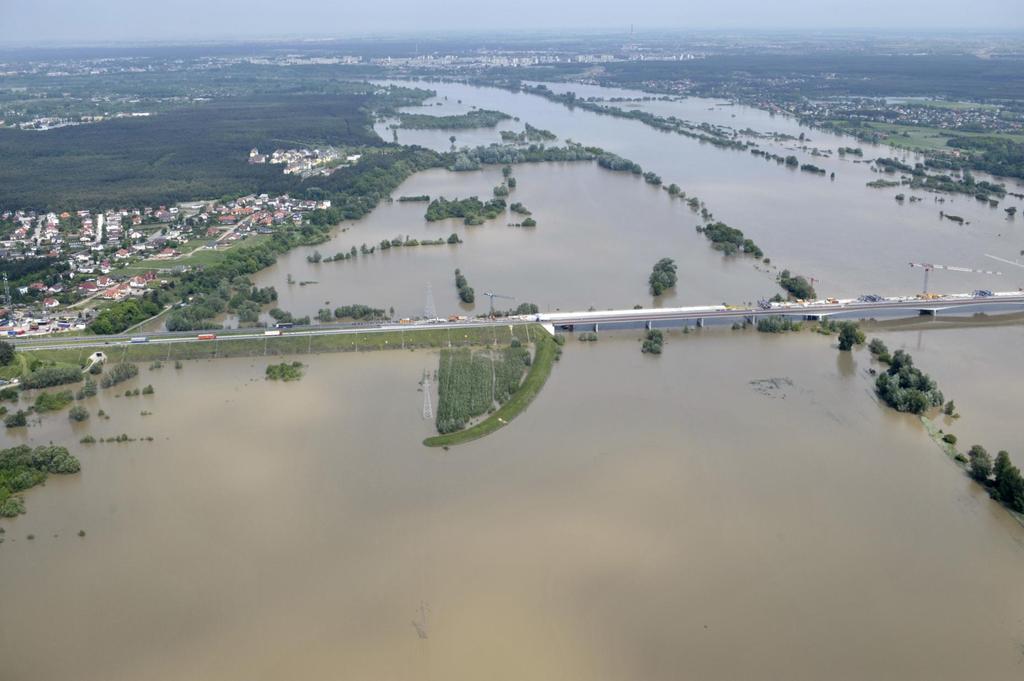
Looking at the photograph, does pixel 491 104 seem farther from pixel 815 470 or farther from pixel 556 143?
pixel 815 470

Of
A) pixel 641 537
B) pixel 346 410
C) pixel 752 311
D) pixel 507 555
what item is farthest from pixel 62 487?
pixel 752 311

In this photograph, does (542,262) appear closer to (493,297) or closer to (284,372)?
(493,297)

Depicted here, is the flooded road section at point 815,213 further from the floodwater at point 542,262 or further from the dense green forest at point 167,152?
the dense green forest at point 167,152

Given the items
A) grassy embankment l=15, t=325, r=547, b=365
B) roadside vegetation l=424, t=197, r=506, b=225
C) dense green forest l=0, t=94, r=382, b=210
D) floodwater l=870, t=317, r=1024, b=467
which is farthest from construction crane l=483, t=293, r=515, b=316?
dense green forest l=0, t=94, r=382, b=210

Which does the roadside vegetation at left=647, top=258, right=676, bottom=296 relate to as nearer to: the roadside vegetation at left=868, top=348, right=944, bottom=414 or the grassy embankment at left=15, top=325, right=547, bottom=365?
the grassy embankment at left=15, top=325, right=547, bottom=365

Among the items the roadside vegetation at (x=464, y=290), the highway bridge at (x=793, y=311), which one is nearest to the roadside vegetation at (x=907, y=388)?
the highway bridge at (x=793, y=311)

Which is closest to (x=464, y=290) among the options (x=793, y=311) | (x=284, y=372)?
(x=284, y=372)
